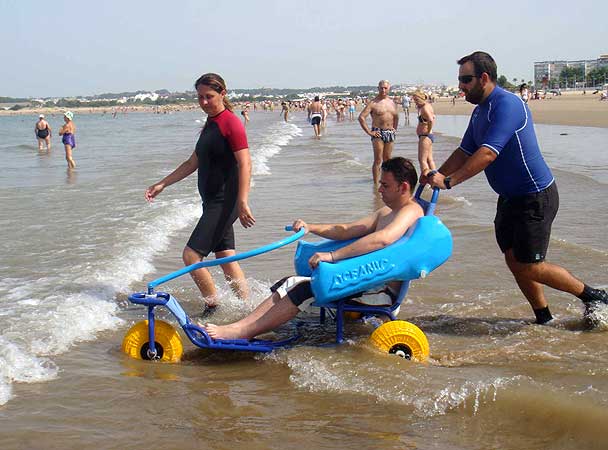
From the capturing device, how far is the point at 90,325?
5160mm

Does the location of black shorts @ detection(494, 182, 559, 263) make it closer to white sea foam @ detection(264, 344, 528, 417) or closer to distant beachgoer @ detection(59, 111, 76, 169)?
white sea foam @ detection(264, 344, 528, 417)

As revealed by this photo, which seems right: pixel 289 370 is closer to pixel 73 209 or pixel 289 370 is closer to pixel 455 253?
pixel 455 253

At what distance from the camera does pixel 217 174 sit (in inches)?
207

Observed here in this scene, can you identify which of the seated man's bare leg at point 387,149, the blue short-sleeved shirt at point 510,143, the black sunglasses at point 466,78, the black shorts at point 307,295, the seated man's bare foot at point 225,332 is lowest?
the seated man's bare foot at point 225,332

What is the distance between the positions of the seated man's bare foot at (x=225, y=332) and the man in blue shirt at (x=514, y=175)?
1.53 meters

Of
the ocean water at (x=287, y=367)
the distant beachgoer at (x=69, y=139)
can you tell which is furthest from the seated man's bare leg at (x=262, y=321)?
the distant beachgoer at (x=69, y=139)

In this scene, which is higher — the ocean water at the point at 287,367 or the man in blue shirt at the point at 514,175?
the man in blue shirt at the point at 514,175

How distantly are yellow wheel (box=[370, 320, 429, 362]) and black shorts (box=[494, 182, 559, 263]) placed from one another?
38.2 inches

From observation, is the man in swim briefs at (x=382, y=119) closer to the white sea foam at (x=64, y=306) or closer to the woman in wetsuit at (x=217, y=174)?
the white sea foam at (x=64, y=306)

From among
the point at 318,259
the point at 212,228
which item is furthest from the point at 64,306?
the point at 318,259

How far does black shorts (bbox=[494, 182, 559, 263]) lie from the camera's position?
459 cm

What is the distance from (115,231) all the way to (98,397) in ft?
16.9

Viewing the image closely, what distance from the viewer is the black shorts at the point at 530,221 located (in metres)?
4.59

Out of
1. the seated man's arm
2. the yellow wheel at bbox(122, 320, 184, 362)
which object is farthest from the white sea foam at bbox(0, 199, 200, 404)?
the seated man's arm
